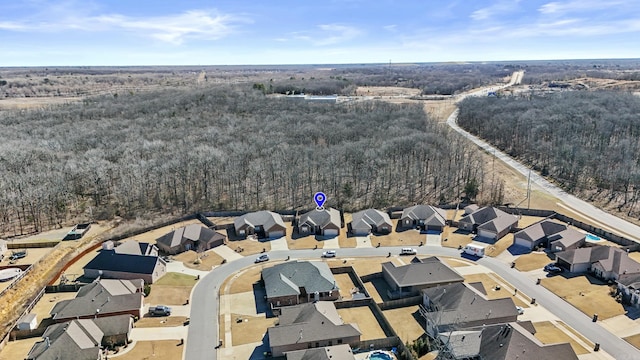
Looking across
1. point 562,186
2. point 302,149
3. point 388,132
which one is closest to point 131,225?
point 302,149

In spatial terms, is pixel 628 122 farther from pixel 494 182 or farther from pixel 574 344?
pixel 574 344

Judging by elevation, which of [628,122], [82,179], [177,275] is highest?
[628,122]

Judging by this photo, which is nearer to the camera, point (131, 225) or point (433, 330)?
point (433, 330)

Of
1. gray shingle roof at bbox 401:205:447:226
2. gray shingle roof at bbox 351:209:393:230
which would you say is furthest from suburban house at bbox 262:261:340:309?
gray shingle roof at bbox 401:205:447:226

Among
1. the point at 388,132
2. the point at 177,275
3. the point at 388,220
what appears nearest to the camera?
the point at 177,275

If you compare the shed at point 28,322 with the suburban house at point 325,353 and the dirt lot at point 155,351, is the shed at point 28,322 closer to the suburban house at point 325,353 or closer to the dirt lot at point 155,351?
the dirt lot at point 155,351

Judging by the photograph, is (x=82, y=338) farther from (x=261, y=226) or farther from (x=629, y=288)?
(x=629, y=288)

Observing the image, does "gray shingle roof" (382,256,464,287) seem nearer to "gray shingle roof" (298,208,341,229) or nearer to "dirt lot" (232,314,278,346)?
"dirt lot" (232,314,278,346)

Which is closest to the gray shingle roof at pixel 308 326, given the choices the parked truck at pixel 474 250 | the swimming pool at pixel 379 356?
the swimming pool at pixel 379 356
